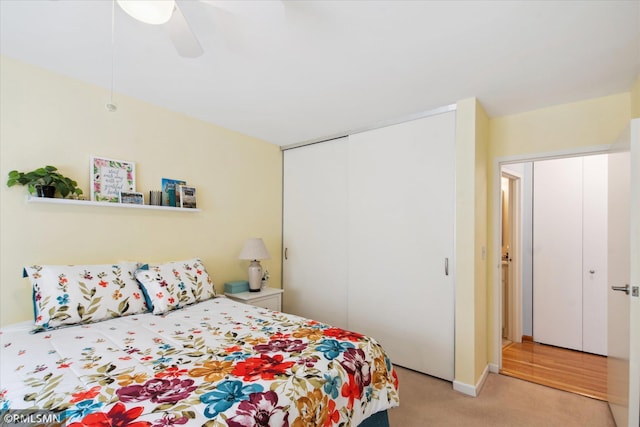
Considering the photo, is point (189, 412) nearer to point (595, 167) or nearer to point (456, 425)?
point (456, 425)

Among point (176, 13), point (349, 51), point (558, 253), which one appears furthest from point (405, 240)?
point (176, 13)

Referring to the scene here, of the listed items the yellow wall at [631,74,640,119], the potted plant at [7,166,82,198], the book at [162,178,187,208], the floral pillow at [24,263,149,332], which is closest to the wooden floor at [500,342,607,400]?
the yellow wall at [631,74,640,119]

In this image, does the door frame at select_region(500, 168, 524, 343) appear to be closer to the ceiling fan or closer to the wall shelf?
the ceiling fan

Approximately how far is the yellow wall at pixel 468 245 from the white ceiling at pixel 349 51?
29 cm

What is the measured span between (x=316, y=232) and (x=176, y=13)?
Result: 2.79 meters

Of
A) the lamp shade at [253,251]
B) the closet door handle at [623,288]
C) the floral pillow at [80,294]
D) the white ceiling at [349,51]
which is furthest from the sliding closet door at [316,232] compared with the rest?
the closet door handle at [623,288]

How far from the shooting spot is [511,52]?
192cm

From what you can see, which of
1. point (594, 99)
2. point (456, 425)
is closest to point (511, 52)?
point (594, 99)

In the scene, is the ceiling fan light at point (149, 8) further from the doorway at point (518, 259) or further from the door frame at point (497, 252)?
the doorway at point (518, 259)

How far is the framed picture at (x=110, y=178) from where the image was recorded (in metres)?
2.41

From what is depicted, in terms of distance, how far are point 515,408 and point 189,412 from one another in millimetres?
2449

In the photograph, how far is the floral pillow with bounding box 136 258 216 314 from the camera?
2.31 m

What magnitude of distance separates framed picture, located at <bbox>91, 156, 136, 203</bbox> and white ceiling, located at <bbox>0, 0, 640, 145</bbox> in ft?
2.05

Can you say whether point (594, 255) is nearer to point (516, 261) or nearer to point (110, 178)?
point (516, 261)
